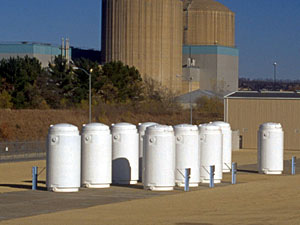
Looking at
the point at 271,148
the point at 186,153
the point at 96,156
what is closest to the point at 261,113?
the point at 271,148

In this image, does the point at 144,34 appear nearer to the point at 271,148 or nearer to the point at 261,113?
the point at 261,113

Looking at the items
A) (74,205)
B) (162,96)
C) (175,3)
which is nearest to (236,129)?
(162,96)

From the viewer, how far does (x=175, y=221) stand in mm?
19438

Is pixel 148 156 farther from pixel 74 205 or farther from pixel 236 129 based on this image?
pixel 236 129

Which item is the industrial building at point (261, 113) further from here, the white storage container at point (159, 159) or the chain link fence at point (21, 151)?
the white storage container at point (159, 159)

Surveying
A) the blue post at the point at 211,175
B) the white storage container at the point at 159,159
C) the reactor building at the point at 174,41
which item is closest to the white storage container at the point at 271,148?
the blue post at the point at 211,175

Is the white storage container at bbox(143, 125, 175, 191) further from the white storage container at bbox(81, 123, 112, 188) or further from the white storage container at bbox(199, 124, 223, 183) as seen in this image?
the white storage container at bbox(199, 124, 223, 183)

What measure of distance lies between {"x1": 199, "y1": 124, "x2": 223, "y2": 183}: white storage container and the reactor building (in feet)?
220

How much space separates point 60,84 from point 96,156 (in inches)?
2228

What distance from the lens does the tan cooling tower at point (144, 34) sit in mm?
103688

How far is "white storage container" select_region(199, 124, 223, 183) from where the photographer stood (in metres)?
32.2

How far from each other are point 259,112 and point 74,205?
4756cm

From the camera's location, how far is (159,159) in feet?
92.0

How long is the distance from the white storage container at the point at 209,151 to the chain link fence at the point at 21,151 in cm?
2075
